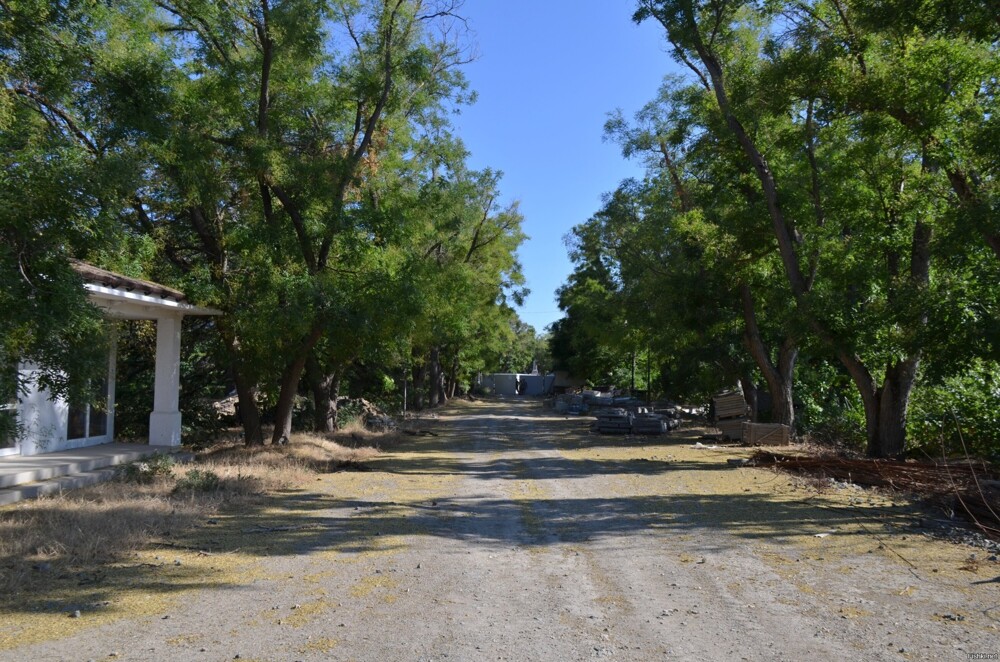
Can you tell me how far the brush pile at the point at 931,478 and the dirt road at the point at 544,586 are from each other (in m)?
0.71

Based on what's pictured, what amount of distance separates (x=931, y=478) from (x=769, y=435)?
9.07 meters

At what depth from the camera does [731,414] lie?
24.8m

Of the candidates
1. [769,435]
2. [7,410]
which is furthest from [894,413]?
[7,410]

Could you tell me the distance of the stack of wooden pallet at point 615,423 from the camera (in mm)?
26312

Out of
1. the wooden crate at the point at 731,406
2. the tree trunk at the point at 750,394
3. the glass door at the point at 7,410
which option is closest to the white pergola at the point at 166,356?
the glass door at the point at 7,410

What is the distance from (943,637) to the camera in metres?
5.17

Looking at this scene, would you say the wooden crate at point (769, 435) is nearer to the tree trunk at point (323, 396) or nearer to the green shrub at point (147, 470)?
the tree trunk at point (323, 396)

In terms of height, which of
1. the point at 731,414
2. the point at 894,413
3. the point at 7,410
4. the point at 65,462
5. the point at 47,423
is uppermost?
the point at 7,410

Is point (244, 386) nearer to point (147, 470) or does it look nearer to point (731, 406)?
point (147, 470)

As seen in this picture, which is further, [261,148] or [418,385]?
[418,385]

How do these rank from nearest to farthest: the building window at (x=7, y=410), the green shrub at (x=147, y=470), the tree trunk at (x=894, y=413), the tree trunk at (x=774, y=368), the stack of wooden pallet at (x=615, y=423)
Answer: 1. the building window at (x=7, y=410)
2. the green shrub at (x=147, y=470)
3. the tree trunk at (x=894, y=413)
4. the tree trunk at (x=774, y=368)
5. the stack of wooden pallet at (x=615, y=423)

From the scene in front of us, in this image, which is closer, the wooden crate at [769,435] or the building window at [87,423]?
the building window at [87,423]

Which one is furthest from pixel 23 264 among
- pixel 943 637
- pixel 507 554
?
pixel 943 637

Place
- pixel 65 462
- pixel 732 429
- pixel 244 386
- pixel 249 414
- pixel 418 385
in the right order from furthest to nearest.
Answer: pixel 418 385, pixel 732 429, pixel 249 414, pixel 244 386, pixel 65 462
